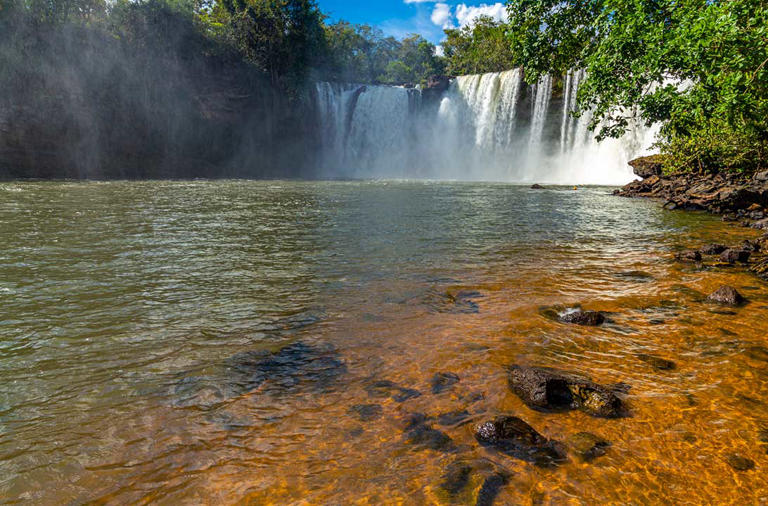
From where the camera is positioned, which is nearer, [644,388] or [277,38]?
[644,388]

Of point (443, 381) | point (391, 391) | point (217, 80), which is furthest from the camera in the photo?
point (217, 80)

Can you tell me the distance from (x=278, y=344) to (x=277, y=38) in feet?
146

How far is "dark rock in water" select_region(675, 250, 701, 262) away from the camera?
753 centimetres

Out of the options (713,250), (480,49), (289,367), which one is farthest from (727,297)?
(480,49)

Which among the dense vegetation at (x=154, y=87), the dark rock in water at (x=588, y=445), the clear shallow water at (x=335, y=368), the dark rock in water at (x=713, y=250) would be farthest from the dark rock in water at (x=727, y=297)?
the dense vegetation at (x=154, y=87)

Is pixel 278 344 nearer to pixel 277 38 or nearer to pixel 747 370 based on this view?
pixel 747 370

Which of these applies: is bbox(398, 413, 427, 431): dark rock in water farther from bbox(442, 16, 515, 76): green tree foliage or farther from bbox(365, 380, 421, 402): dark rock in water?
bbox(442, 16, 515, 76): green tree foliage

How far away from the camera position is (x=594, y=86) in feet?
39.1

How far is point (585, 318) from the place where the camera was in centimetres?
471

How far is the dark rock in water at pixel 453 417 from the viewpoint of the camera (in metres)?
2.98

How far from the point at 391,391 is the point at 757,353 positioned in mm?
3475

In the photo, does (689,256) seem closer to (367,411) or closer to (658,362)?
(658,362)

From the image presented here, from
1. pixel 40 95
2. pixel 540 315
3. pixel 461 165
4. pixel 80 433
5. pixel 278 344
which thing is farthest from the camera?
pixel 461 165

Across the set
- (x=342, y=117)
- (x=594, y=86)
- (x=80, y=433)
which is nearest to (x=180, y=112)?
(x=342, y=117)
